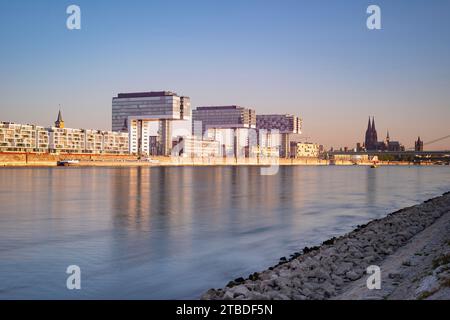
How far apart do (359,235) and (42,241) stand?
1292 cm

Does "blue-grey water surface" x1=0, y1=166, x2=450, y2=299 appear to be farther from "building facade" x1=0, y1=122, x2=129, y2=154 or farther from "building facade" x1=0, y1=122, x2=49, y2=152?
"building facade" x1=0, y1=122, x2=129, y2=154

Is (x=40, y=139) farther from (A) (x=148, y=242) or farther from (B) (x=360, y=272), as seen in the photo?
(B) (x=360, y=272)

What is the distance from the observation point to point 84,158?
18125 cm

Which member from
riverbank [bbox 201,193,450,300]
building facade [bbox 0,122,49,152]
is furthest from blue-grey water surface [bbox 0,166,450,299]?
building facade [bbox 0,122,49,152]

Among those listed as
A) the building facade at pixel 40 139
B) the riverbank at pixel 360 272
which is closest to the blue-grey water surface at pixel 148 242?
the riverbank at pixel 360 272

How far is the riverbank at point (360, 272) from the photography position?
10.6 metres

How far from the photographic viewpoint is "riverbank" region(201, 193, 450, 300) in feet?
34.6

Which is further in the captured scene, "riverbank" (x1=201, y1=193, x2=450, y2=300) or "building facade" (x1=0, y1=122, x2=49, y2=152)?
"building facade" (x1=0, y1=122, x2=49, y2=152)

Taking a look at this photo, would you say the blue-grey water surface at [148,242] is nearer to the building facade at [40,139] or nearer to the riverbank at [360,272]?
the riverbank at [360,272]

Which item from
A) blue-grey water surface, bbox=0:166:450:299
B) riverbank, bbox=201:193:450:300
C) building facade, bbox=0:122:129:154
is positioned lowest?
blue-grey water surface, bbox=0:166:450:299

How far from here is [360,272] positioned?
13398 millimetres

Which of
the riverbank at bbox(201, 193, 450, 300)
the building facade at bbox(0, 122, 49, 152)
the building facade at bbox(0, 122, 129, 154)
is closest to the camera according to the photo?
the riverbank at bbox(201, 193, 450, 300)
